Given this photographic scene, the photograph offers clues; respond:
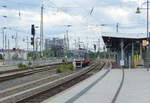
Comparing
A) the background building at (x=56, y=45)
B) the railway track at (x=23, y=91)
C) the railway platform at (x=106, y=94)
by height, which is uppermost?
the background building at (x=56, y=45)

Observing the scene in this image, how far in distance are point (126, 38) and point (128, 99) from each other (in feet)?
122

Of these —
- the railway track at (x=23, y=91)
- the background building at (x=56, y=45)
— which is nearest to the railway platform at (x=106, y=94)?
the railway track at (x=23, y=91)

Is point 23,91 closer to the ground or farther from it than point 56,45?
closer to the ground

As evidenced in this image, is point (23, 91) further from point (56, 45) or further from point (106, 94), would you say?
point (56, 45)

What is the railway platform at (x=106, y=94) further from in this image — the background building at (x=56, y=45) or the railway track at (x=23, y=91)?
the background building at (x=56, y=45)

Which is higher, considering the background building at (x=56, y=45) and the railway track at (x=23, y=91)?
the background building at (x=56, y=45)

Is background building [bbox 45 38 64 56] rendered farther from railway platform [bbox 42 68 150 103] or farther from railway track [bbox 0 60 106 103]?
railway platform [bbox 42 68 150 103]

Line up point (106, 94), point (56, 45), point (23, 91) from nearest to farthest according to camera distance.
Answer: point (106, 94) → point (23, 91) → point (56, 45)

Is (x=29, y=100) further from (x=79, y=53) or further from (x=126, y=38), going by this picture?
(x=79, y=53)

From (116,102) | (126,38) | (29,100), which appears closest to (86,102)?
(116,102)

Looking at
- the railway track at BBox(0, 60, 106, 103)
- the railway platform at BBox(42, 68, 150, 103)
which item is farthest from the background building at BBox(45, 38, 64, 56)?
the railway platform at BBox(42, 68, 150, 103)

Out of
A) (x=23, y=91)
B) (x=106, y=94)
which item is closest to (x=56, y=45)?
(x=23, y=91)

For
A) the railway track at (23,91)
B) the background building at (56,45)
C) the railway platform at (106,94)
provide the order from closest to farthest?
the railway platform at (106,94) → the railway track at (23,91) → the background building at (56,45)

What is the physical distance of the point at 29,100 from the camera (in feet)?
60.7
